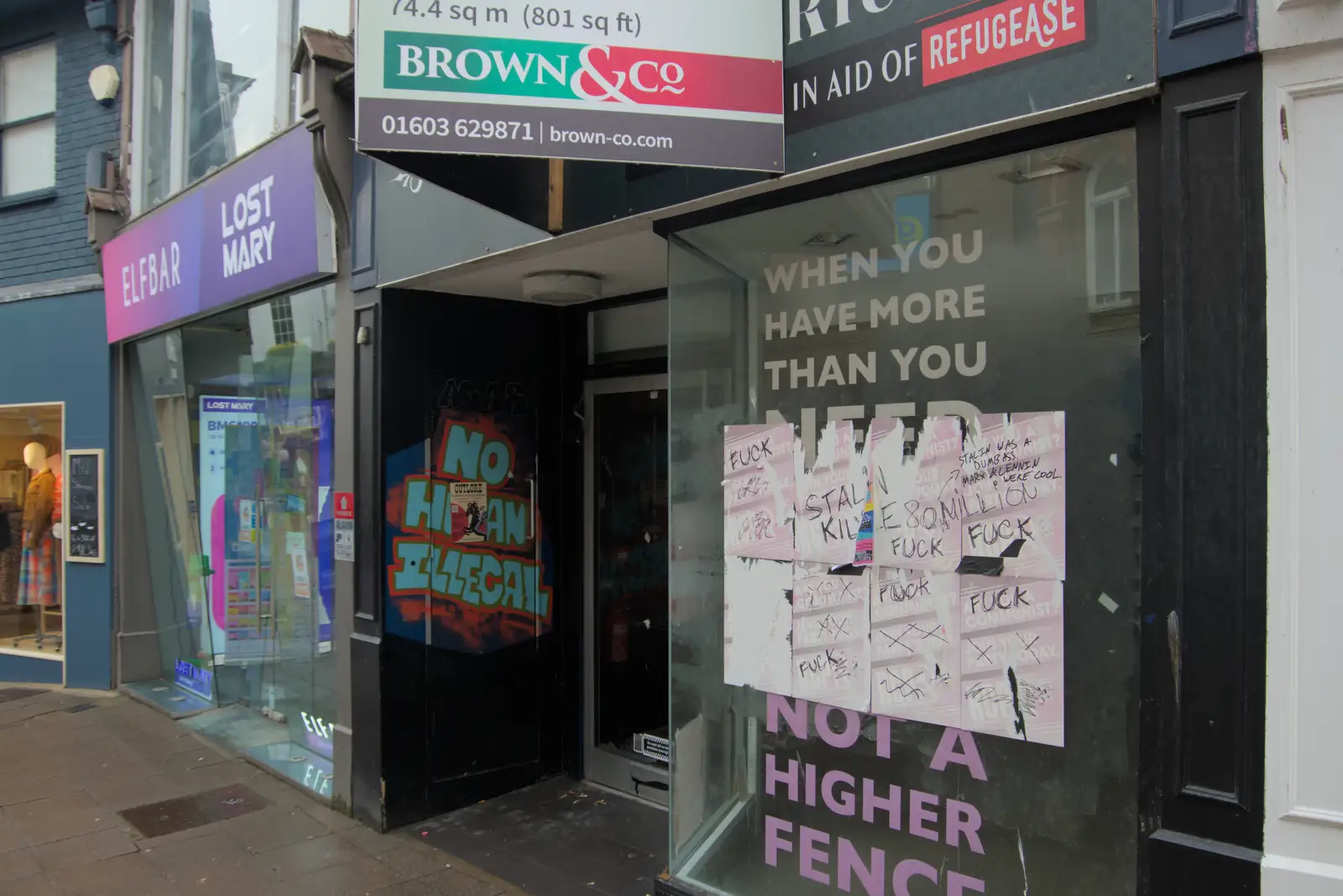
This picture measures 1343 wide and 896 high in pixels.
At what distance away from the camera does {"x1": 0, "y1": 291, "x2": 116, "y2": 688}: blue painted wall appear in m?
8.77

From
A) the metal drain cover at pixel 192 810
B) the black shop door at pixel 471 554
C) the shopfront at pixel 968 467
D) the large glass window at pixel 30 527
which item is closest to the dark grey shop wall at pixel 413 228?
the shopfront at pixel 968 467

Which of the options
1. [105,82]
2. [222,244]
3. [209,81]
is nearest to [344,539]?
[222,244]

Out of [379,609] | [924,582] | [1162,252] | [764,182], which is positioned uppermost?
[764,182]

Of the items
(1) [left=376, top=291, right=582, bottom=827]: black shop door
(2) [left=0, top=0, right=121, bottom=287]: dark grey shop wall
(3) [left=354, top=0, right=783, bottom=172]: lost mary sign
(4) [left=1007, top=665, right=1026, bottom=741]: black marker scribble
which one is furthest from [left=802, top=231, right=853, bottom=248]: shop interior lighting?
(2) [left=0, top=0, right=121, bottom=287]: dark grey shop wall

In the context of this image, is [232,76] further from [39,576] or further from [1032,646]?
[1032,646]

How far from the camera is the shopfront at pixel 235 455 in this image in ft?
20.6

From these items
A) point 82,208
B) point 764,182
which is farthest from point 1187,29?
point 82,208

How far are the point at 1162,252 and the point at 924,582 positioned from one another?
134 centimetres

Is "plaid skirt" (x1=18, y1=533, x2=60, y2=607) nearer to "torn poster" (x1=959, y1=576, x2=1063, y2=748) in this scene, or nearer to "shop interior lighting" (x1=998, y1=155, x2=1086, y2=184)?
"torn poster" (x1=959, y1=576, x2=1063, y2=748)

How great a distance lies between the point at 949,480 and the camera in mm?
3201

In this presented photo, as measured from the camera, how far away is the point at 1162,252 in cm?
263

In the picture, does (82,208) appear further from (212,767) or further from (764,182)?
(764,182)

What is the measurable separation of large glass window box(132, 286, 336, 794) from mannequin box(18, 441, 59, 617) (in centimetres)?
→ 153

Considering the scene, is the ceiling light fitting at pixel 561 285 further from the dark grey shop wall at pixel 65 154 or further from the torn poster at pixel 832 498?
the dark grey shop wall at pixel 65 154
